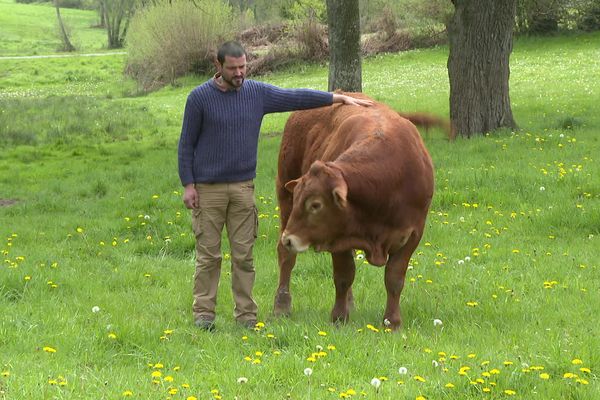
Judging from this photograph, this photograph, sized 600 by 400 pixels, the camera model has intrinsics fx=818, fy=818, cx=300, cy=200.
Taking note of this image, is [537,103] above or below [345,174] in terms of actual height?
below

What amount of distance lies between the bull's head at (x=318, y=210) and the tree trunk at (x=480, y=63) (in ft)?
36.3

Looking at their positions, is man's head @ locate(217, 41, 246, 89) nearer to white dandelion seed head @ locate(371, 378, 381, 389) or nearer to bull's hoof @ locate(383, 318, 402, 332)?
bull's hoof @ locate(383, 318, 402, 332)

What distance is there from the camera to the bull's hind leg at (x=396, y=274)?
697 cm

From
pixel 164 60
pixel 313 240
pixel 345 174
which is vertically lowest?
pixel 164 60

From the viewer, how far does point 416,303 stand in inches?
305

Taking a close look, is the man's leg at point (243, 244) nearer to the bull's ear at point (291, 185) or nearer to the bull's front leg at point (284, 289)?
the bull's front leg at point (284, 289)

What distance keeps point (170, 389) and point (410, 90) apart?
24557 millimetres

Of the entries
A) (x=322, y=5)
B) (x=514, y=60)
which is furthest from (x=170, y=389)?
(x=322, y=5)

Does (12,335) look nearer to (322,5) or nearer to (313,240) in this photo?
(313,240)

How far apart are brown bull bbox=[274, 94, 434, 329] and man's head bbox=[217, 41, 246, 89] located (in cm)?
104

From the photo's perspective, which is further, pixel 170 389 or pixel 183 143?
pixel 183 143

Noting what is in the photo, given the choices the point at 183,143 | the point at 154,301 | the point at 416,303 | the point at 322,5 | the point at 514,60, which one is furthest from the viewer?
the point at 322,5

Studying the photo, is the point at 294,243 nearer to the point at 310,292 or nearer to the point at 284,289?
the point at 284,289

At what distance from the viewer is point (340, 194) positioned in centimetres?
620
